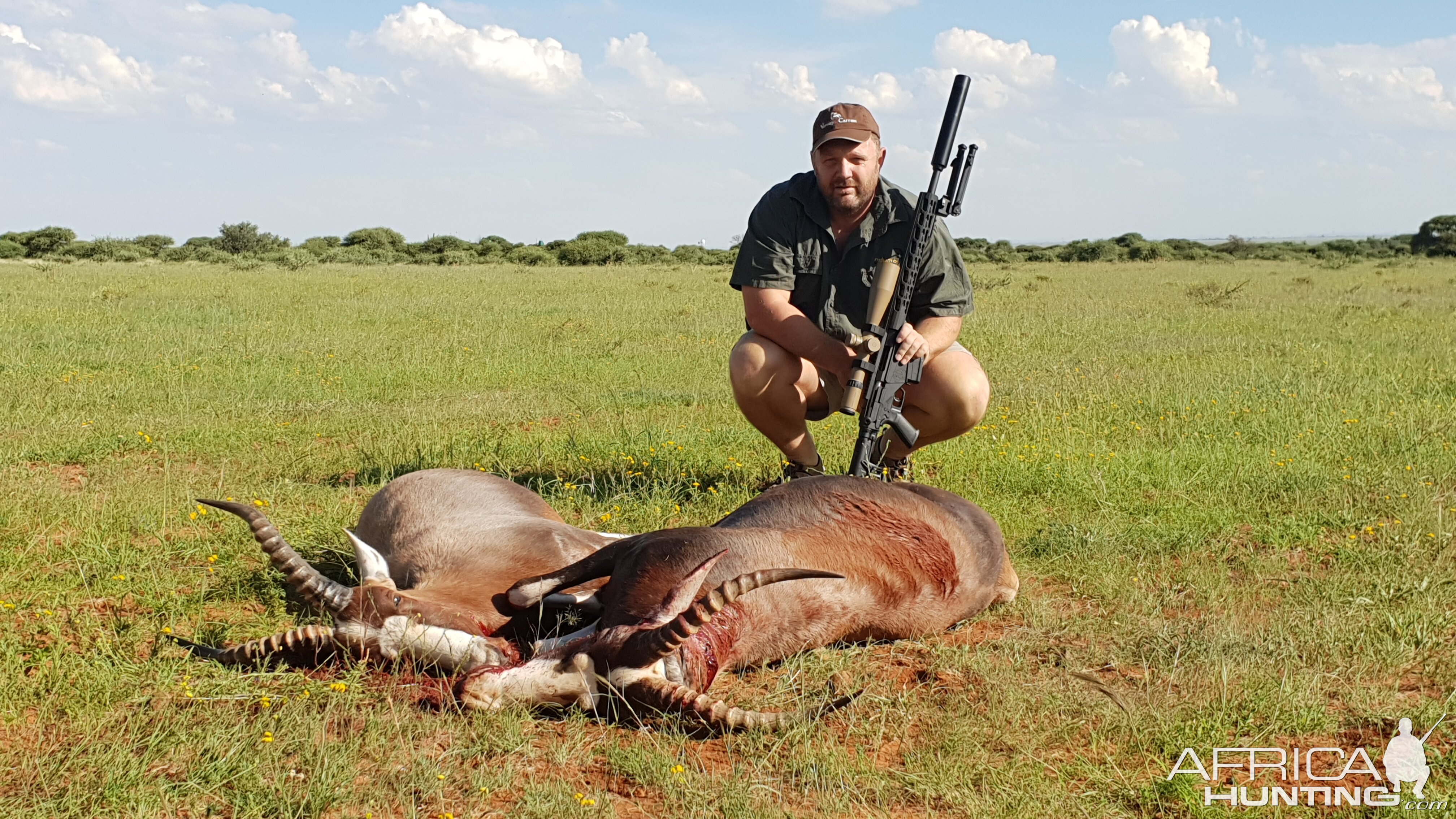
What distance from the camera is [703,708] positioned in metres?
3.26

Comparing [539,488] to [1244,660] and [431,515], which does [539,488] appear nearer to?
[431,515]

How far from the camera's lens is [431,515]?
4828 mm

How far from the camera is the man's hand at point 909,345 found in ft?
18.7

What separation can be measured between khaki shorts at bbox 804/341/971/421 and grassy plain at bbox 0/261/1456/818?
1.83 ft

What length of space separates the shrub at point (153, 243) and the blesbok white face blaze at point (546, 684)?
4320 cm

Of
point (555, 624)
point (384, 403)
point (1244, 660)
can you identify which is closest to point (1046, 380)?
point (384, 403)

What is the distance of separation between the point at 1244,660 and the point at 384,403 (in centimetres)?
721

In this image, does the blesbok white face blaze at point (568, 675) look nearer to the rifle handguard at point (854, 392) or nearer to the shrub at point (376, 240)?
the rifle handguard at point (854, 392)

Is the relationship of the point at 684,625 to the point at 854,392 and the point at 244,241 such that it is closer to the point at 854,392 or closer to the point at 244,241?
the point at 854,392

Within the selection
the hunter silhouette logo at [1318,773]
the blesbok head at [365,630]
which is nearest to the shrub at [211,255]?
the blesbok head at [365,630]

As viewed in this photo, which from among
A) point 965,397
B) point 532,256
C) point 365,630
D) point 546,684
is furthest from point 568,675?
point 532,256

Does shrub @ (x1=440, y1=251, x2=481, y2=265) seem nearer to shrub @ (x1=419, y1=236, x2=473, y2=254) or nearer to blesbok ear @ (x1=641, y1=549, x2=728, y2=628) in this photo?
shrub @ (x1=419, y1=236, x2=473, y2=254)

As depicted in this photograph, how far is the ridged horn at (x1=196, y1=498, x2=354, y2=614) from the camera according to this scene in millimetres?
3609

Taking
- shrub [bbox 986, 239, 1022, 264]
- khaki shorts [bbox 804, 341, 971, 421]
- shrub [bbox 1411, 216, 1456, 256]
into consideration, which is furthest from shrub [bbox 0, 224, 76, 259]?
shrub [bbox 1411, 216, 1456, 256]
